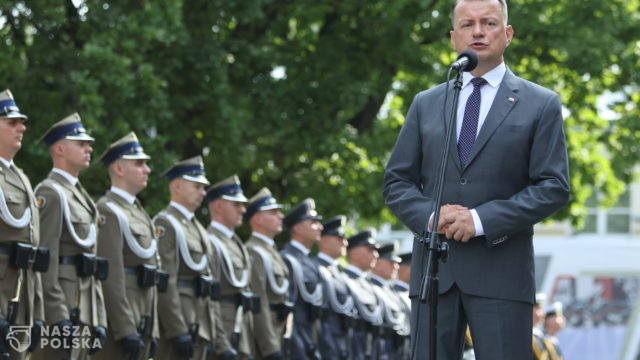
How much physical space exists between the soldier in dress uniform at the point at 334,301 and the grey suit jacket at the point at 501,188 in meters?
8.20

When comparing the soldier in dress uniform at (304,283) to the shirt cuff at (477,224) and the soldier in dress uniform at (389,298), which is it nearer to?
the soldier in dress uniform at (389,298)

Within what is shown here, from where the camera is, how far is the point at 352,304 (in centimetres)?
1372

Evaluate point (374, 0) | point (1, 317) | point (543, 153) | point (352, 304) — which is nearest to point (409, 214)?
point (543, 153)

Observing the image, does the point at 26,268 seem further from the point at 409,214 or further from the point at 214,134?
the point at 214,134

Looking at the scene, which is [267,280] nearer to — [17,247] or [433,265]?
[17,247]

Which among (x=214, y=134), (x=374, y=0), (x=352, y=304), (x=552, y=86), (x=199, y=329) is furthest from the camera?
(x=552, y=86)

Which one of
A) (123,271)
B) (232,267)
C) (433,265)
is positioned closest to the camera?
(433,265)

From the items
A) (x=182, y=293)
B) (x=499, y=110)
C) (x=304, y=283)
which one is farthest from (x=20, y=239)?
(x=304, y=283)

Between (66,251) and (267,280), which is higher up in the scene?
(267,280)

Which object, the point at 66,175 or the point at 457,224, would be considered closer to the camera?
the point at 457,224

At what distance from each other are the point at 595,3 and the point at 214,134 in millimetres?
5998

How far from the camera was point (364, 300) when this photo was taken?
1420 cm

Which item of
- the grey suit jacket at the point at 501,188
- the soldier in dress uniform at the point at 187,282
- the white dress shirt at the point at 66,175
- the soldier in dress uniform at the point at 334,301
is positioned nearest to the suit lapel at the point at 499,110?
the grey suit jacket at the point at 501,188

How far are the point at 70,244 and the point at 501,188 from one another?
169 inches
